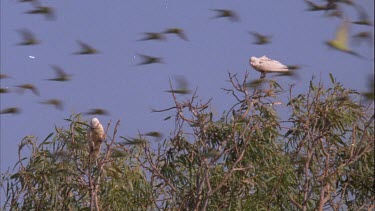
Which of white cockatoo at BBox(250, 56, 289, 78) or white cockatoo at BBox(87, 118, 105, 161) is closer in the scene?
white cockatoo at BBox(87, 118, 105, 161)

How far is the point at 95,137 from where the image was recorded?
646cm

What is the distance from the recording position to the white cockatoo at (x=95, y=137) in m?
6.30

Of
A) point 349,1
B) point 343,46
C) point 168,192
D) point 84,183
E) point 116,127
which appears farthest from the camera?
point 168,192

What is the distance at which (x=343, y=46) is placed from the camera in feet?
6.33

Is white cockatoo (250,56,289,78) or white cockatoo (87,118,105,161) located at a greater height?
white cockatoo (250,56,289,78)

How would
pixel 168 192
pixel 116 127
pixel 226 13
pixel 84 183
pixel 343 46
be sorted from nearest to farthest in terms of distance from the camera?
pixel 343 46 < pixel 226 13 < pixel 116 127 < pixel 84 183 < pixel 168 192

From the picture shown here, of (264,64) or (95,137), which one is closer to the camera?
(95,137)

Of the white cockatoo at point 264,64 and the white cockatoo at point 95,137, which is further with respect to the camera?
the white cockatoo at point 264,64

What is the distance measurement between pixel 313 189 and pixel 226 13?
3.17 meters

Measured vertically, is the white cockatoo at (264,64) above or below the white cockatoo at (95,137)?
above

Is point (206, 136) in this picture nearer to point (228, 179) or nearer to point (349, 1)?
point (228, 179)

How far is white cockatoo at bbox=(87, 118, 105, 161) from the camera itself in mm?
6305

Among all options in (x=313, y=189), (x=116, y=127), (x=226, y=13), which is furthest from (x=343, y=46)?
(x=313, y=189)

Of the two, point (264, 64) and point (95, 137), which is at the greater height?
point (264, 64)
